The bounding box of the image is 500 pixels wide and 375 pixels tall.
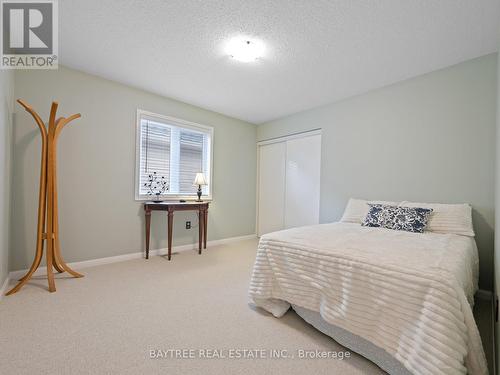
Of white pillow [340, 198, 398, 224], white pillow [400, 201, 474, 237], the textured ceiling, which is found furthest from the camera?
white pillow [340, 198, 398, 224]

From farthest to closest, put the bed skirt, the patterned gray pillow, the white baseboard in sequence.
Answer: the white baseboard, the patterned gray pillow, the bed skirt

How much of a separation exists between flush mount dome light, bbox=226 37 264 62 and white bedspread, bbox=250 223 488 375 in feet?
5.83

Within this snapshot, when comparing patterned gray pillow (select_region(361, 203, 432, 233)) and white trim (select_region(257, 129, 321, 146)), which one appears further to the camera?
white trim (select_region(257, 129, 321, 146))

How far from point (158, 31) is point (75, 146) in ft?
5.52

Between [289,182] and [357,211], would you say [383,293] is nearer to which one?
[357,211]

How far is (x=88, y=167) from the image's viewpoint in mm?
2865

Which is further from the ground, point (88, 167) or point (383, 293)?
point (88, 167)

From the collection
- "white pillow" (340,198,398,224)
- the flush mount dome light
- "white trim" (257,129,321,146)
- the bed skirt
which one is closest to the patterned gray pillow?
"white pillow" (340,198,398,224)

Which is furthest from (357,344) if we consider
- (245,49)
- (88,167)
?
(88,167)

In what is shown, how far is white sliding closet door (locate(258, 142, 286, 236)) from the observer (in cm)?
441

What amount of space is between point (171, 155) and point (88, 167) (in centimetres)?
115

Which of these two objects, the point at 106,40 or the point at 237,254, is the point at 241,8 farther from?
the point at 237,254

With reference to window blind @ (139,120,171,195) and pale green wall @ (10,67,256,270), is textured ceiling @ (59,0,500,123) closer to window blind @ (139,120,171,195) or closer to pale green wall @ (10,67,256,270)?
pale green wall @ (10,67,256,270)

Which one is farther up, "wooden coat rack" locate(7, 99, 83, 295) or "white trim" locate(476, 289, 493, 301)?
"wooden coat rack" locate(7, 99, 83, 295)
